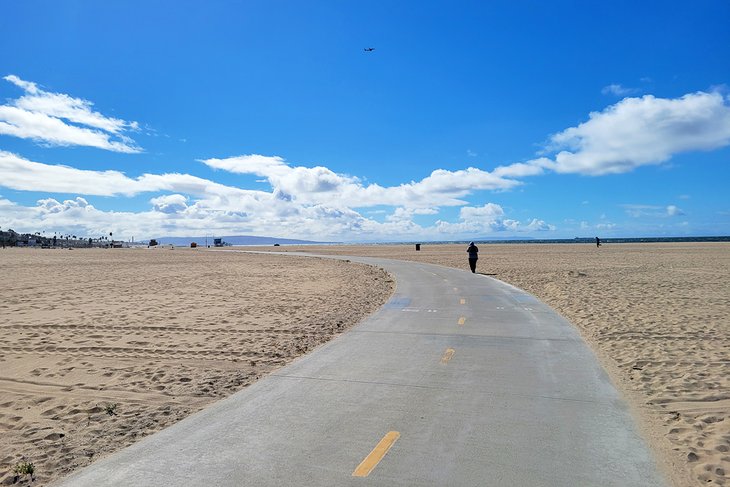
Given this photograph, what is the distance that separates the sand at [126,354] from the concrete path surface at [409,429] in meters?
0.74

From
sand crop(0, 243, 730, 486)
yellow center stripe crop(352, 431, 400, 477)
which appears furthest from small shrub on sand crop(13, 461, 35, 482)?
yellow center stripe crop(352, 431, 400, 477)

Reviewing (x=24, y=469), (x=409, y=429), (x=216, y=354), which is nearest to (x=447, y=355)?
(x=409, y=429)

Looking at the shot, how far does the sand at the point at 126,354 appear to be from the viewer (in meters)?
5.49

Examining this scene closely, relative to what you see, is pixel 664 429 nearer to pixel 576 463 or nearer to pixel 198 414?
pixel 576 463

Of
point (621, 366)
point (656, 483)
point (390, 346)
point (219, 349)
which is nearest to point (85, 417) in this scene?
point (219, 349)

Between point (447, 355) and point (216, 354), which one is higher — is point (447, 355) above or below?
above

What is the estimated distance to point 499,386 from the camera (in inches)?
266

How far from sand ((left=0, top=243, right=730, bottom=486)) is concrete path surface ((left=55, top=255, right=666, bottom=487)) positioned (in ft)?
1.62

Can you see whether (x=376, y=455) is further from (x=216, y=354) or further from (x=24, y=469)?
(x=216, y=354)

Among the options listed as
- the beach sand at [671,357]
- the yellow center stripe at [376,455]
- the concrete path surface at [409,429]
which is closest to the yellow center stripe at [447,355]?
the concrete path surface at [409,429]

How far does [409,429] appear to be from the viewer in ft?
17.1

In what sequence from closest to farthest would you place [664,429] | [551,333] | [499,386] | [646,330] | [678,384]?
[664,429], [499,386], [678,384], [551,333], [646,330]

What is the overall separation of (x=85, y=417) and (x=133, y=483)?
2.43m

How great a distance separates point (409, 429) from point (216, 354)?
Answer: 5.33 m
